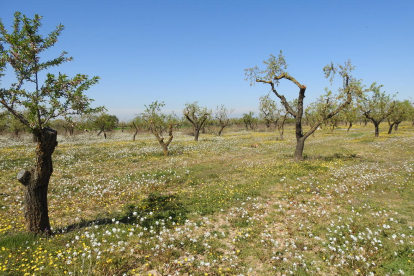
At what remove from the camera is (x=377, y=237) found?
8.25 meters

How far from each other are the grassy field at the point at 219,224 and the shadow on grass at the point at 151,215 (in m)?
0.05

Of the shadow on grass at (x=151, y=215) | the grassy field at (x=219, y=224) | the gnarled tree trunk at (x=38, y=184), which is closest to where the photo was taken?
the grassy field at (x=219, y=224)

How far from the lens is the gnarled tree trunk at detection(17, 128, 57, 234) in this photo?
25.1ft

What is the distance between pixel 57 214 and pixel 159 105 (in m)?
24.8

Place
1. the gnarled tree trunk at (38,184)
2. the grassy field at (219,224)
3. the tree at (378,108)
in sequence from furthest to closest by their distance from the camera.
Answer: the tree at (378,108)
the gnarled tree trunk at (38,184)
the grassy field at (219,224)

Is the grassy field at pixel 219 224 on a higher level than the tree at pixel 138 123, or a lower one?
lower

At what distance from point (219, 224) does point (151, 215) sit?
331 cm

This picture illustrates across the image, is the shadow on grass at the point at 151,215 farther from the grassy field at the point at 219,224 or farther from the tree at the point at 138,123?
the tree at the point at 138,123

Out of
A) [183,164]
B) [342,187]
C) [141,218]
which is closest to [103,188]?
[141,218]

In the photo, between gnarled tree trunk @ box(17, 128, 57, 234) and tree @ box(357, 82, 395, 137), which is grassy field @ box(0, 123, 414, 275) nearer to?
gnarled tree trunk @ box(17, 128, 57, 234)

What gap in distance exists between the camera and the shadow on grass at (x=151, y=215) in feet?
29.8

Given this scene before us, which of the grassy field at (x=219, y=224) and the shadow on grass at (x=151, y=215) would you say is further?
the shadow on grass at (x=151, y=215)

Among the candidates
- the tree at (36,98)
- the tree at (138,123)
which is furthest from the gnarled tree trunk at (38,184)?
the tree at (138,123)

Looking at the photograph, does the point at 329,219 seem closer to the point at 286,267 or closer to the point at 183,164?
the point at 286,267
